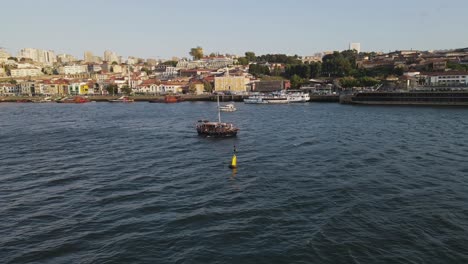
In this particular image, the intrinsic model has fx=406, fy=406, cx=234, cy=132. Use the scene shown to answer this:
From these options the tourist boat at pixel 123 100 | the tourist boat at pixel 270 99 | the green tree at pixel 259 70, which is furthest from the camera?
the green tree at pixel 259 70

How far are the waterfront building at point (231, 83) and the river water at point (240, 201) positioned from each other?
207 ft

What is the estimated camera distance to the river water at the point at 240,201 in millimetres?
11539

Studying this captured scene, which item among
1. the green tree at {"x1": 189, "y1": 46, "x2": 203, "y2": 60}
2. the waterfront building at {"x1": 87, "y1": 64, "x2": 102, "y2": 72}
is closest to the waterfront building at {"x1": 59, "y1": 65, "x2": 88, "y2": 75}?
the waterfront building at {"x1": 87, "y1": 64, "x2": 102, "y2": 72}

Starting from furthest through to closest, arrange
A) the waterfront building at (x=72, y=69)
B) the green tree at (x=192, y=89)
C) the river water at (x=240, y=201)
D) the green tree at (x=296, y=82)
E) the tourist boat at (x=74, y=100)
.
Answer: the waterfront building at (x=72, y=69) → the green tree at (x=192, y=89) → the green tree at (x=296, y=82) → the tourist boat at (x=74, y=100) → the river water at (x=240, y=201)

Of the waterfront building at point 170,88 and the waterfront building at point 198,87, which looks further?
the waterfront building at point 170,88

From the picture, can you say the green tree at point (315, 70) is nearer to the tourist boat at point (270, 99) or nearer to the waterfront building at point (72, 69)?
the tourist boat at point (270, 99)

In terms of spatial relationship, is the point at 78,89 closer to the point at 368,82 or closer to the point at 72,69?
the point at 368,82

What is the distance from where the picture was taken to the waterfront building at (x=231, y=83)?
9225 centimetres

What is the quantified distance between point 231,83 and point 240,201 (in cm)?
7850

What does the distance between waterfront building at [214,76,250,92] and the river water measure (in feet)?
207

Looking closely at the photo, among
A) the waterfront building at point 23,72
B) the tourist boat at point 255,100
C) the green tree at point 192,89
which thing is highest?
the waterfront building at point 23,72

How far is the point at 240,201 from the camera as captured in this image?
15.6m

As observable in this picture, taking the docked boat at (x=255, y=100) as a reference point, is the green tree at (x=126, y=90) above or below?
above

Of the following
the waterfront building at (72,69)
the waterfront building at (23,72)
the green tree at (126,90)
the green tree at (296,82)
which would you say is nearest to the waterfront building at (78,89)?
the green tree at (126,90)
